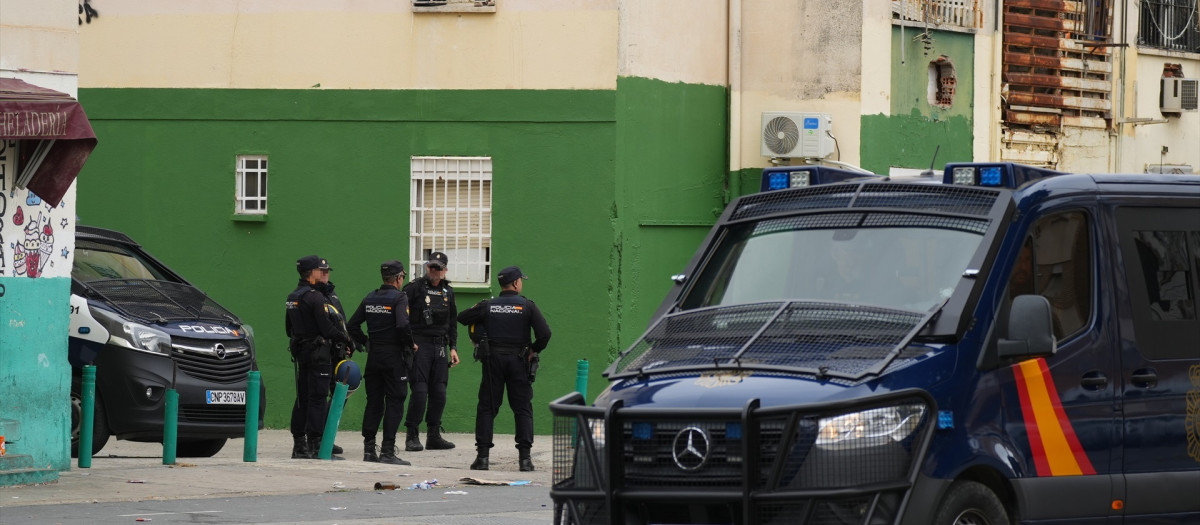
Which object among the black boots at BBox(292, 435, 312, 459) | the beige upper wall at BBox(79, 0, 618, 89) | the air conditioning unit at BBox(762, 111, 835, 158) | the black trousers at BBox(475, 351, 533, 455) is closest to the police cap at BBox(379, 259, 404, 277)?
the black trousers at BBox(475, 351, 533, 455)

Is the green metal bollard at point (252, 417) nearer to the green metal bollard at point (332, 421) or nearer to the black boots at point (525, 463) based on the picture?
the green metal bollard at point (332, 421)

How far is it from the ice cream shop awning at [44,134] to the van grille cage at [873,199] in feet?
17.4

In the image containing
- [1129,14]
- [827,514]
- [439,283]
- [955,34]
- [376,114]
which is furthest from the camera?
[1129,14]

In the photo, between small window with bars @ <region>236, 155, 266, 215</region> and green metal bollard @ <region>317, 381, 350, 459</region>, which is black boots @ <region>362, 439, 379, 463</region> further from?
small window with bars @ <region>236, 155, 266, 215</region>

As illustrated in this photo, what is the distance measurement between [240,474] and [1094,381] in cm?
818

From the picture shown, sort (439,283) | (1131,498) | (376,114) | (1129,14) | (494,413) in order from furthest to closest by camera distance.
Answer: (1129,14)
(376,114)
(439,283)
(494,413)
(1131,498)

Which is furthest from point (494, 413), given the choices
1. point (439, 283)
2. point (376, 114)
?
point (376, 114)

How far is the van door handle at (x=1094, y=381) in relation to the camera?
8.20 m

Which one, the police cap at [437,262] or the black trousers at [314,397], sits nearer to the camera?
the black trousers at [314,397]

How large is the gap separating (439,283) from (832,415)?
10069mm

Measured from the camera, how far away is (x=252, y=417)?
15.3 meters

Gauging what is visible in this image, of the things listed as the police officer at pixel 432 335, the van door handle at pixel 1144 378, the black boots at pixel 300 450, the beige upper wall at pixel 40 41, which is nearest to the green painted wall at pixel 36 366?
the beige upper wall at pixel 40 41

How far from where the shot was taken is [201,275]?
2142 cm

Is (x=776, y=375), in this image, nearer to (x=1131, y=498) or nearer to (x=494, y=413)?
(x=1131, y=498)
